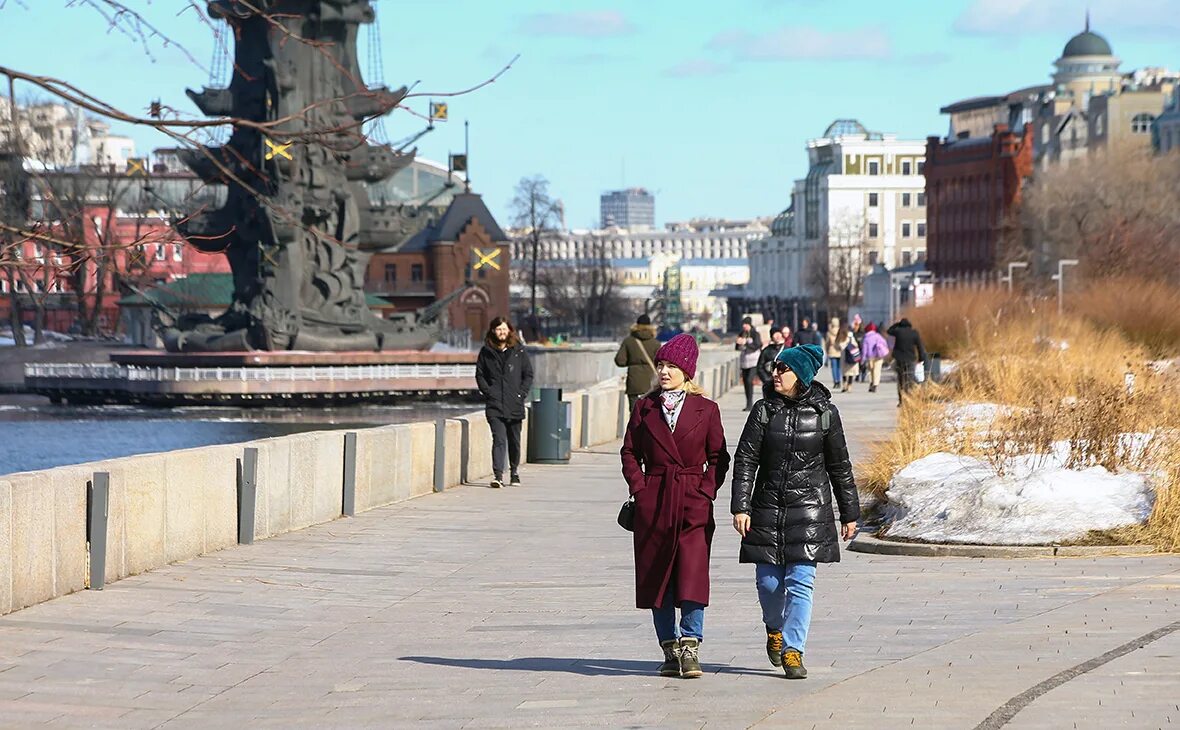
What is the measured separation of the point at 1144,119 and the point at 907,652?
125 metres

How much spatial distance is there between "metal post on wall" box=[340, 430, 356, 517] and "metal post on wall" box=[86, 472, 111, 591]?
544 cm

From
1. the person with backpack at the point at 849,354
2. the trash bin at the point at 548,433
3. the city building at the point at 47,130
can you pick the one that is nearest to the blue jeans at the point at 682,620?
the city building at the point at 47,130

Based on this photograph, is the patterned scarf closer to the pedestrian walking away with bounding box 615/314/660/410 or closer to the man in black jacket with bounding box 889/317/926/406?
the pedestrian walking away with bounding box 615/314/660/410

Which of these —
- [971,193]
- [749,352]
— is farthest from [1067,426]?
[971,193]

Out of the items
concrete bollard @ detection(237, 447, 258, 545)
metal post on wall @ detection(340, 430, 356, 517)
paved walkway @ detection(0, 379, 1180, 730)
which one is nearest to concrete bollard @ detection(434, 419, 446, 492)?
metal post on wall @ detection(340, 430, 356, 517)

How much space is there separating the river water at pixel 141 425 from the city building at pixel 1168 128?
180 ft

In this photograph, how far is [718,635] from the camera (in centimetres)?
1193

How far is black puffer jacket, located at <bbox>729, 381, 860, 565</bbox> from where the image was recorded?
10078 mm

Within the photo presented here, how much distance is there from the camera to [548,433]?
26312mm

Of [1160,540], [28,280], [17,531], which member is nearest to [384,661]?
[17,531]

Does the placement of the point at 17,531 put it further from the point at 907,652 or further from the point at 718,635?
the point at 907,652

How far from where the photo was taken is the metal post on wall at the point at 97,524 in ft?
44.3

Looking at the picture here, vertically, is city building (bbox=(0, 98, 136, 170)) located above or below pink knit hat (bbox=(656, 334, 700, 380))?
above

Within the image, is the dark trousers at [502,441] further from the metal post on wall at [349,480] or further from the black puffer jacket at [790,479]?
the black puffer jacket at [790,479]
